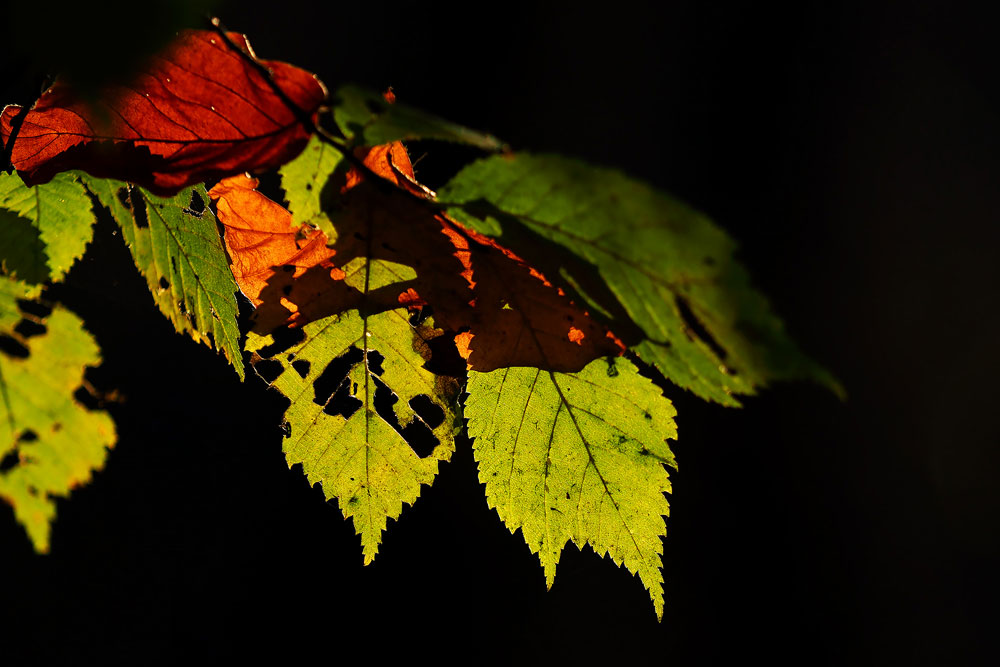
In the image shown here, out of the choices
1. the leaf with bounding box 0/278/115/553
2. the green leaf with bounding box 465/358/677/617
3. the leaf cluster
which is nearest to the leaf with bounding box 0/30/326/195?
the leaf cluster

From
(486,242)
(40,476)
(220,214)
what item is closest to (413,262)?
(486,242)

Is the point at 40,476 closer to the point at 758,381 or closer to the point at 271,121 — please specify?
the point at 271,121

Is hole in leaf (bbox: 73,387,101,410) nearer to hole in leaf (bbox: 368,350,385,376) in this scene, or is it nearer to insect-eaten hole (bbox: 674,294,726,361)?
hole in leaf (bbox: 368,350,385,376)

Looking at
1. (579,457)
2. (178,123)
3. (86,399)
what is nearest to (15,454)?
(86,399)

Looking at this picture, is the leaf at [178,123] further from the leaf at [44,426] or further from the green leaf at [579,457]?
the green leaf at [579,457]

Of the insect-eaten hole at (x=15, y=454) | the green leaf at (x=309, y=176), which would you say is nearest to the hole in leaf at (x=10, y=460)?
the insect-eaten hole at (x=15, y=454)

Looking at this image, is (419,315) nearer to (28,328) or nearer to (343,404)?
(343,404)
